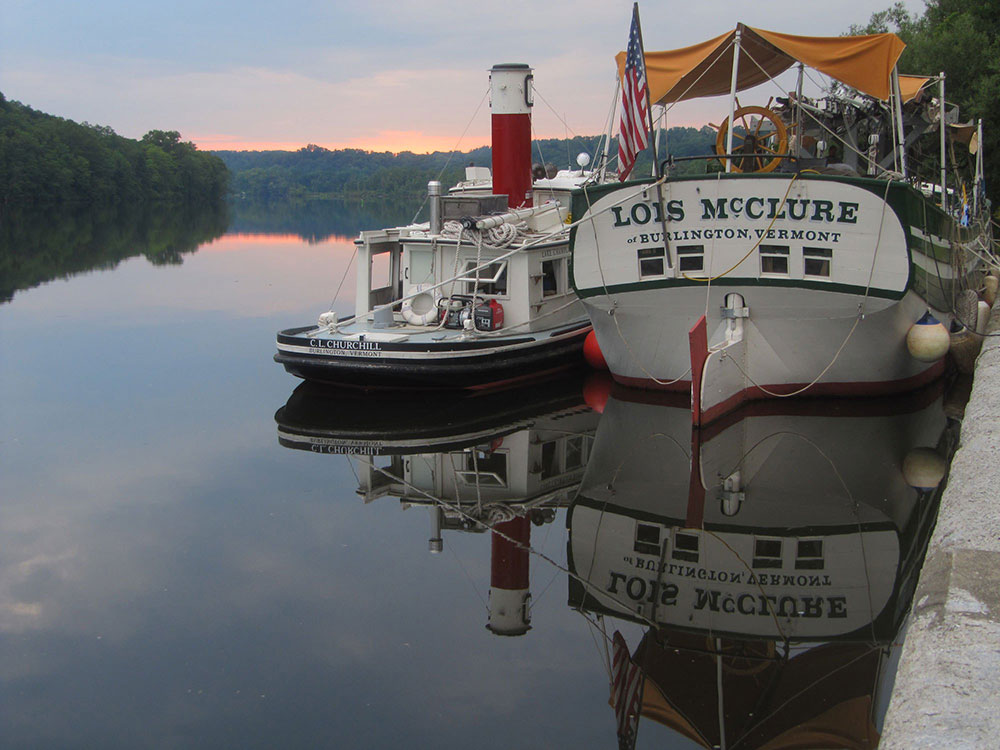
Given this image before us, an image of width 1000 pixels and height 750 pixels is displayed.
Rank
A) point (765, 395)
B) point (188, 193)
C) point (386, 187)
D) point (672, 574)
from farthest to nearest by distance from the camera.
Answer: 1. point (386, 187)
2. point (188, 193)
3. point (765, 395)
4. point (672, 574)

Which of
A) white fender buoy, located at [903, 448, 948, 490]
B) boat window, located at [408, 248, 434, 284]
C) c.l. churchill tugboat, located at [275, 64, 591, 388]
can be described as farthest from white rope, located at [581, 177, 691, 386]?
boat window, located at [408, 248, 434, 284]

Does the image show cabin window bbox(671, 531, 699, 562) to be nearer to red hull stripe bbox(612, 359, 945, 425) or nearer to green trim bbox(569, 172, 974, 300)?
red hull stripe bbox(612, 359, 945, 425)

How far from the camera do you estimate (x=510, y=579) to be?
8234mm

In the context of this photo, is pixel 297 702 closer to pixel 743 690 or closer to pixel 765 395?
pixel 743 690

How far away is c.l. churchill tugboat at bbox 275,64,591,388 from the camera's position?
13.8 meters

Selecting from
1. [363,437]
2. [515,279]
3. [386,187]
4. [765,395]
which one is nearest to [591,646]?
[363,437]

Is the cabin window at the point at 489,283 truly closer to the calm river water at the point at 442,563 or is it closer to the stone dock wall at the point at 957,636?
the calm river water at the point at 442,563

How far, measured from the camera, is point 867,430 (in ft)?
40.4

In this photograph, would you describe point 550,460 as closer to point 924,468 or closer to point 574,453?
point 574,453

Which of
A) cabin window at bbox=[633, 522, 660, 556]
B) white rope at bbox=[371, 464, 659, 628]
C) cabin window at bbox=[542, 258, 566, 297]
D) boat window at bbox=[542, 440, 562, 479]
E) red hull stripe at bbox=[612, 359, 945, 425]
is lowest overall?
white rope at bbox=[371, 464, 659, 628]

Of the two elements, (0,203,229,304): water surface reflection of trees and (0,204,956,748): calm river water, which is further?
(0,203,229,304): water surface reflection of trees

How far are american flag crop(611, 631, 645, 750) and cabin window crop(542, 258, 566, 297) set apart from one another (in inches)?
403

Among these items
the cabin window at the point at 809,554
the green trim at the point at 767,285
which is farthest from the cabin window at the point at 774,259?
the cabin window at the point at 809,554

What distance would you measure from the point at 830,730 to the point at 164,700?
4124mm
